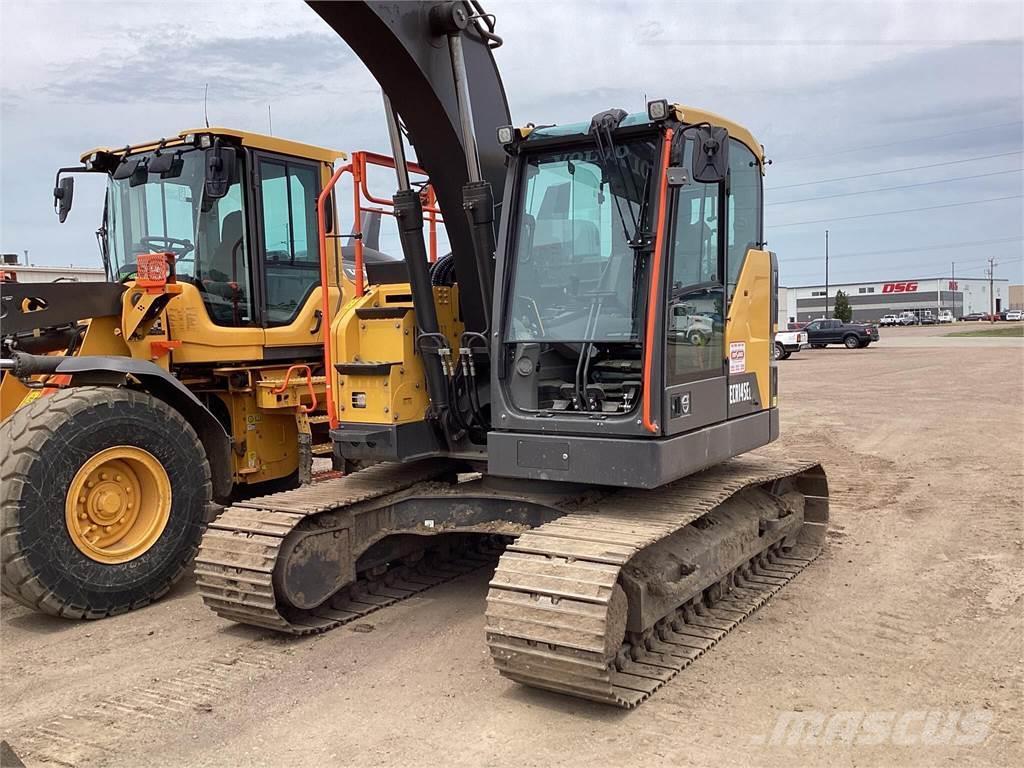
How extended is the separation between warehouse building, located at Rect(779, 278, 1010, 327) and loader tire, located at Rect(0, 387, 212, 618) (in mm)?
108133

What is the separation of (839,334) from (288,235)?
113 ft

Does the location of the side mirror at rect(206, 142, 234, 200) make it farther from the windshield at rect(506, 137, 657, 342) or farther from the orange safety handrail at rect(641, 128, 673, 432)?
the orange safety handrail at rect(641, 128, 673, 432)

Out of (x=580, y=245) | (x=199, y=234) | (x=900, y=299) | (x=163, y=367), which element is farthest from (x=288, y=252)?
(x=900, y=299)

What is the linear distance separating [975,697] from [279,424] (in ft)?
18.0

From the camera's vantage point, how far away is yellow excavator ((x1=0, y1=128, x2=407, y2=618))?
5.59 meters

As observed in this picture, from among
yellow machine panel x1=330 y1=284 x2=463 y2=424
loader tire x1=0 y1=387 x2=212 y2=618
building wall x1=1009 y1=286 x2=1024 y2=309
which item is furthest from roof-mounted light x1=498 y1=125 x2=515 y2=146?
building wall x1=1009 y1=286 x2=1024 y2=309

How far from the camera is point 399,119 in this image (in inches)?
206

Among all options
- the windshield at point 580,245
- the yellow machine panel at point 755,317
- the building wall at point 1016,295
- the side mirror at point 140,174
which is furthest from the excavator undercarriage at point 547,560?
the building wall at point 1016,295

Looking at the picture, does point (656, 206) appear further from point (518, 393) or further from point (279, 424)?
point (279, 424)

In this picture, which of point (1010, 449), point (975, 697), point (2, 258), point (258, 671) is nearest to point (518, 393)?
point (258, 671)

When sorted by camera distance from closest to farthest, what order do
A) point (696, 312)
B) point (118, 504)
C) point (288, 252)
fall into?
point (696, 312) < point (118, 504) < point (288, 252)

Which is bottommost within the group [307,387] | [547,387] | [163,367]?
[307,387]

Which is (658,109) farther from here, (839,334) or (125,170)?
(839,334)

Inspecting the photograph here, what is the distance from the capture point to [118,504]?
5.96m
